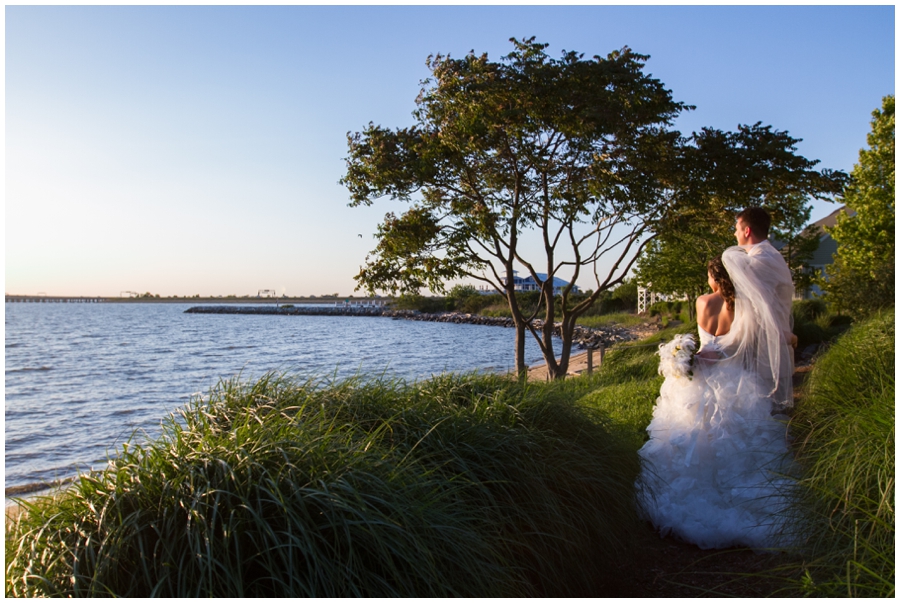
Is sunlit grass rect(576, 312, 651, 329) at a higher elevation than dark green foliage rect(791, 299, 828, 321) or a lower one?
lower

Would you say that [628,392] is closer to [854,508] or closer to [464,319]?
[854,508]

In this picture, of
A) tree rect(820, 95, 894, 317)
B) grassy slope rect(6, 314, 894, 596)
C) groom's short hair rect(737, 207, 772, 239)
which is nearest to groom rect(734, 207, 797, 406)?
groom's short hair rect(737, 207, 772, 239)

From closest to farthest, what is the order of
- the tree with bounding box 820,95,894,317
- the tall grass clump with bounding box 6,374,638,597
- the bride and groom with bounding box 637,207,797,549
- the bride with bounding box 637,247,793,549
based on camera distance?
the tall grass clump with bounding box 6,374,638,597 → the bride with bounding box 637,247,793,549 → the bride and groom with bounding box 637,207,797,549 → the tree with bounding box 820,95,894,317

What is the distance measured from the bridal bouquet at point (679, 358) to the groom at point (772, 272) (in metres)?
0.81

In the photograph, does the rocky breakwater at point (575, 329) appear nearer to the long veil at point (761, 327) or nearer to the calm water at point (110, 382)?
the calm water at point (110, 382)

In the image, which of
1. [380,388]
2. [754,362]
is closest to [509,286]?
[754,362]

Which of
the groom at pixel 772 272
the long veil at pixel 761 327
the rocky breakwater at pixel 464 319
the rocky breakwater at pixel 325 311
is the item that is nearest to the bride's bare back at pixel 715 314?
the long veil at pixel 761 327

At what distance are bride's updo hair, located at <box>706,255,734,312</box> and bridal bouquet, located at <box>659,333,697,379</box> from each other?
1.72 ft

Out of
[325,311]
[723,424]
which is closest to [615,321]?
[723,424]

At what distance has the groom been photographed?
19.8 ft

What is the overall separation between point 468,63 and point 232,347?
3771 centimetres

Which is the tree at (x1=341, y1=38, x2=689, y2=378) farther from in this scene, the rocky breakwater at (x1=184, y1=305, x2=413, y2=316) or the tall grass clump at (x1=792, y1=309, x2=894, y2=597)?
the rocky breakwater at (x1=184, y1=305, x2=413, y2=316)

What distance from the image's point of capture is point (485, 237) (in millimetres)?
14320

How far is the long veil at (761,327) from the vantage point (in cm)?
607
